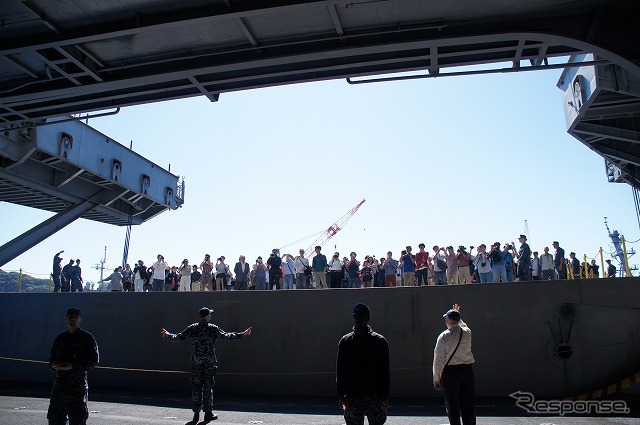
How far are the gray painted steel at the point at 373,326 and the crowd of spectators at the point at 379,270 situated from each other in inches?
83.8

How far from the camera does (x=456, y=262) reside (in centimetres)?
1516

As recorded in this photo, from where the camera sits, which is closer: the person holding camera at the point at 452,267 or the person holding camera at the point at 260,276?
the person holding camera at the point at 452,267

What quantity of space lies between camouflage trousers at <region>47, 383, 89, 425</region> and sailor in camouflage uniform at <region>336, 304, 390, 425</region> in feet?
11.7

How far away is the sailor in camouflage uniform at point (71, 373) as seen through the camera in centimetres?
624

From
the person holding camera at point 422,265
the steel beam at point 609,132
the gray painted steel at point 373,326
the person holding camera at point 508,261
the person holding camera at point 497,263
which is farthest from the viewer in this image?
the steel beam at point 609,132

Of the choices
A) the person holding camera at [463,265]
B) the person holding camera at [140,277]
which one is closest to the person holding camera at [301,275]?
the person holding camera at [463,265]

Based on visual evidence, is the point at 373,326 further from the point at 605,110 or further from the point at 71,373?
the point at 605,110

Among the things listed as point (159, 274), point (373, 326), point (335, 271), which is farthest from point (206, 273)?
point (373, 326)

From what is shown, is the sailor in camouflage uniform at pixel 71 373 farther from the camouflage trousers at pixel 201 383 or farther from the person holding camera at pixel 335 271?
the person holding camera at pixel 335 271

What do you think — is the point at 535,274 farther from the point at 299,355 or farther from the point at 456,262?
the point at 299,355

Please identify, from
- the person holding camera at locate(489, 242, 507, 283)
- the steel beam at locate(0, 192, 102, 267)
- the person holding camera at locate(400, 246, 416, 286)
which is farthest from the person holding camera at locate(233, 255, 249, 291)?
the steel beam at locate(0, 192, 102, 267)

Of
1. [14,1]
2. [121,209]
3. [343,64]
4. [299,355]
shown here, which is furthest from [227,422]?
[121,209]

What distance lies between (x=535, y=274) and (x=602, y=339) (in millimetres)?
4135

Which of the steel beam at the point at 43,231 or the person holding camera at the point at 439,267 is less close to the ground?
the steel beam at the point at 43,231
